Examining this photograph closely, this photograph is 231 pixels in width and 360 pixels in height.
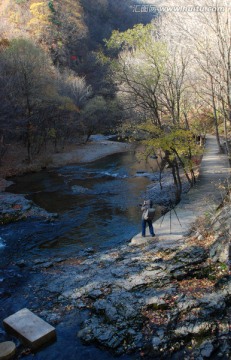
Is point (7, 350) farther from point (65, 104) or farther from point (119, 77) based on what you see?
point (65, 104)

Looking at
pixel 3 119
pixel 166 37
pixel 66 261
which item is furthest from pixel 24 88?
pixel 66 261

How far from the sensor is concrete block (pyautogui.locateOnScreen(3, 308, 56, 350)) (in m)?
8.28

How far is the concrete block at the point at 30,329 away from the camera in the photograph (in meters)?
8.28

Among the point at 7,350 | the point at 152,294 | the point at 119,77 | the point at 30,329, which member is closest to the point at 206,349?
the point at 152,294

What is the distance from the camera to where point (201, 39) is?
20.1 metres

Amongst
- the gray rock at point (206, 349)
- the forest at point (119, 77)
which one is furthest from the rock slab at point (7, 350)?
the forest at point (119, 77)

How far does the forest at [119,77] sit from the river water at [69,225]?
3.92 meters

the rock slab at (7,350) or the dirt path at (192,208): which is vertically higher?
the dirt path at (192,208)

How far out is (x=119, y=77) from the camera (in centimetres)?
1973

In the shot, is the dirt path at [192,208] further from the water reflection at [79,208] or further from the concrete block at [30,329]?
the concrete block at [30,329]

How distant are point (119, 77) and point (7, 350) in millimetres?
15834

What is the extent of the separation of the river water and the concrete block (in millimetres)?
252

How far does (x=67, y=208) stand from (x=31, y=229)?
3863 mm

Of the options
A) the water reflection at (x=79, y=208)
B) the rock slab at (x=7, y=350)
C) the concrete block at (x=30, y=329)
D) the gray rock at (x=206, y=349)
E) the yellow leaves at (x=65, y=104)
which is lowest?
the gray rock at (x=206, y=349)
